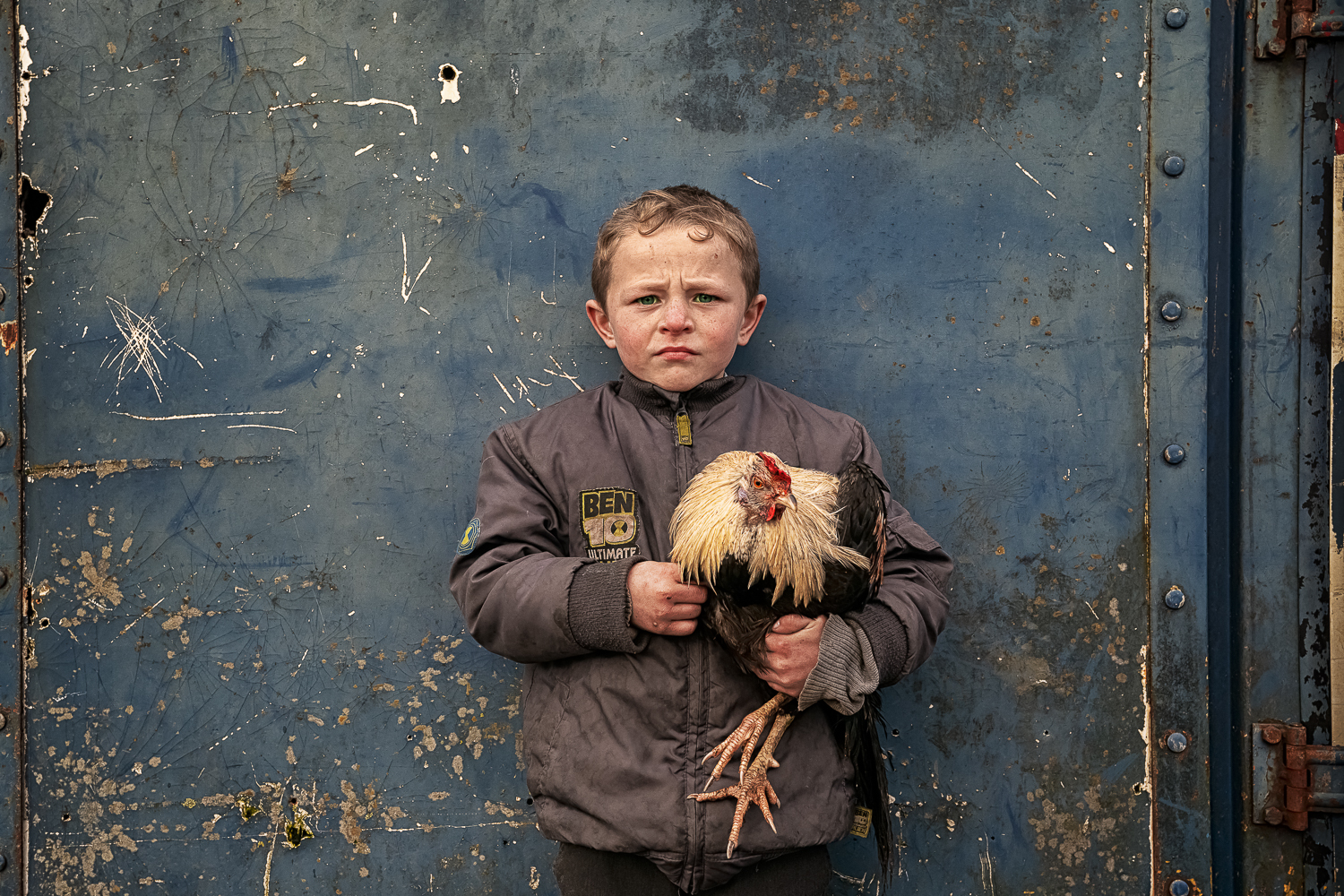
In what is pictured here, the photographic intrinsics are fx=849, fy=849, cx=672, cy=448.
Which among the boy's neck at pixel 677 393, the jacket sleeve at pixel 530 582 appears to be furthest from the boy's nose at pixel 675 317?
the jacket sleeve at pixel 530 582

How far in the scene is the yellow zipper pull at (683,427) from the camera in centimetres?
166

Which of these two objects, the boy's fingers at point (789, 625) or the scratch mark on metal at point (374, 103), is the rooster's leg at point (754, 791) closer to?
the boy's fingers at point (789, 625)

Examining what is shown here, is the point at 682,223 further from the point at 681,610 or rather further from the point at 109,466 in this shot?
the point at 109,466

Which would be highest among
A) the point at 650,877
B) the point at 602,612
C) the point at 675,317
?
the point at 675,317

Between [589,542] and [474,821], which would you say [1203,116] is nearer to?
[589,542]

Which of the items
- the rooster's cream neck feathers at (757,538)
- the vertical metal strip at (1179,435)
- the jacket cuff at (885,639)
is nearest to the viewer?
the rooster's cream neck feathers at (757,538)

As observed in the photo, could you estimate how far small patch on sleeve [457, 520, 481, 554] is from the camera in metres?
1.62

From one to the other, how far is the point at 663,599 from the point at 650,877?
1.78 ft

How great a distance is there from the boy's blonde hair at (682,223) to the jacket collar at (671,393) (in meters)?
0.19

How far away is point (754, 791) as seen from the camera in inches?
59.5

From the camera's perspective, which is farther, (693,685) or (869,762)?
(869,762)

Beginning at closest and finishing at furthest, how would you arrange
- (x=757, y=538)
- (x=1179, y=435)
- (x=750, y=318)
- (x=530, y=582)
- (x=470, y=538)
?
1. (x=757, y=538)
2. (x=530, y=582)
3. (x=470, y=538)
4. (x=750, y=318)
5. (x=1179, y=435)

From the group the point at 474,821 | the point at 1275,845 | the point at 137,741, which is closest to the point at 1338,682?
the point at 1275,845

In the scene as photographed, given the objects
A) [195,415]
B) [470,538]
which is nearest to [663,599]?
[470,538]
